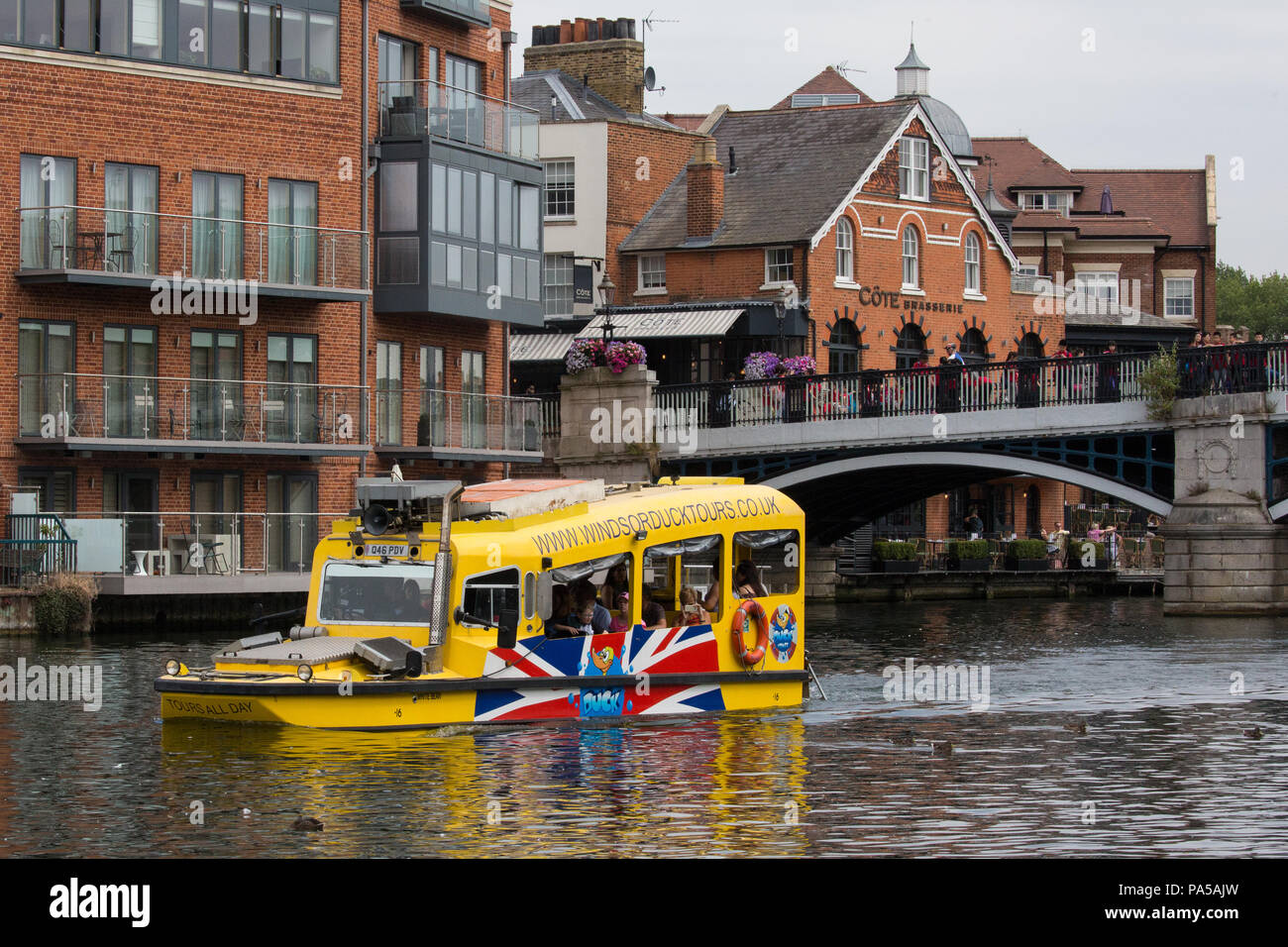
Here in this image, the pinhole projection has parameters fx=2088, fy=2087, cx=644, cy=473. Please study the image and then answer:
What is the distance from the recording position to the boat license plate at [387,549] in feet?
72.3

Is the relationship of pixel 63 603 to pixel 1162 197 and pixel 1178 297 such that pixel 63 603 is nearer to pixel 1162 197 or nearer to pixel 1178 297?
pixel 1178 297

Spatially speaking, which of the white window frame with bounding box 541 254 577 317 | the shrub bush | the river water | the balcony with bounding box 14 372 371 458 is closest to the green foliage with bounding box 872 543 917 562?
the white window frame with bounding box 541 254 577 317

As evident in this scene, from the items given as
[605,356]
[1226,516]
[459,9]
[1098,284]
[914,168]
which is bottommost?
[1226,516]

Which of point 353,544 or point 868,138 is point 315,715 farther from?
point 868,138

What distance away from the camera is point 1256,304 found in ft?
430

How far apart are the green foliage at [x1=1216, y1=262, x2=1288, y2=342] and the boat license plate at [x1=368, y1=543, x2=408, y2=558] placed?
113 meters

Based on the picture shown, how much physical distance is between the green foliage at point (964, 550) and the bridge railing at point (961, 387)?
426 inches

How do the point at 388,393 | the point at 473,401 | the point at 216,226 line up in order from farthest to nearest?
the point at 473,401, the point at 388,393, the point at 216,226

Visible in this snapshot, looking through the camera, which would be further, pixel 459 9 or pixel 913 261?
pixel 913 261

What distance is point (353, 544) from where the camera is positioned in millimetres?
22422

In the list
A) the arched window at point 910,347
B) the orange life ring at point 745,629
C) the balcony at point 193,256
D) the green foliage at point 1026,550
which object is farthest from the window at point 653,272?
the orange life ring at point 745,629

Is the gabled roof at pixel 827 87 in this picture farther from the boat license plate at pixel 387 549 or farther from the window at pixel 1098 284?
the boat license plate at pixel 387 549

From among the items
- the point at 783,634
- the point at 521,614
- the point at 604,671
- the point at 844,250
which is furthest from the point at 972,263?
the point at 521,614

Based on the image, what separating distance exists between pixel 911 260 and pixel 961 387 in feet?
59.9
